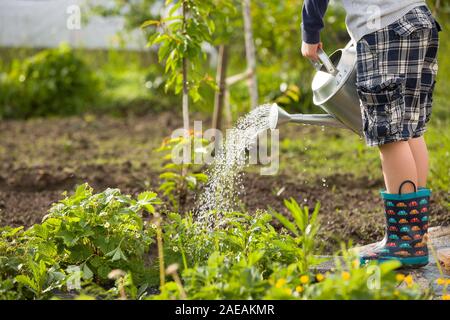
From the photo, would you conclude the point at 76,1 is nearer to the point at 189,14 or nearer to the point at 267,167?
the point at 267,167

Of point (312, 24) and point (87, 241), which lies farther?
point (312, 24)

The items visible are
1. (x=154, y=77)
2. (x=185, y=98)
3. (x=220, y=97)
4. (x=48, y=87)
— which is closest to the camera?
(x=185, y=98)

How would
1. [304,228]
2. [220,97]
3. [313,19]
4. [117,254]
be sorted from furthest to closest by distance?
[220,97], [313,19], [117,254], [304,228]

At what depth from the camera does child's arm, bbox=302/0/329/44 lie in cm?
240

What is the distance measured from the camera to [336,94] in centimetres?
238

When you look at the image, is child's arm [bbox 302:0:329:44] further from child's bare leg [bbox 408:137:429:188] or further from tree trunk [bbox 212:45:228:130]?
tree trunk [bbox 212:45:228:130]

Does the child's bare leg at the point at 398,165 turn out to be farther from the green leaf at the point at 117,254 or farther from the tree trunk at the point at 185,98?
the tree trunk at the point at 185,98

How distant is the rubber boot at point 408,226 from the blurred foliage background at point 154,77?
3099 mm

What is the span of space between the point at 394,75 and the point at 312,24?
336 millimetres

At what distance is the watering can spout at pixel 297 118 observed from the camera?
248cm

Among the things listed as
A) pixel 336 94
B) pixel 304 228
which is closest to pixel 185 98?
pixel 336 94

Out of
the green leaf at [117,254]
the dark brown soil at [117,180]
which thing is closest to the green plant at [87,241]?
the green leaf at [117,254]

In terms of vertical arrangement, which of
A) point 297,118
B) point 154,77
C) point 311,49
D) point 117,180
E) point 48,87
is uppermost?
point 154,77

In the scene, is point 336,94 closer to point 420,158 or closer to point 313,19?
point 313,19
